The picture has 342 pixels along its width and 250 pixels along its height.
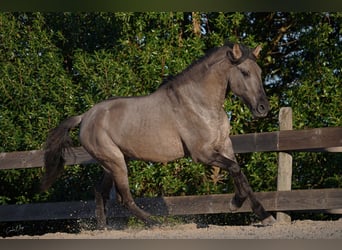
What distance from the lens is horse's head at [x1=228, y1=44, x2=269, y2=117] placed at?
5.96 meters

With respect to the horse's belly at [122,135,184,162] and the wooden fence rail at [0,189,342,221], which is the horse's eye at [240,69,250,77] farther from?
the wooden fence rail at [0,189,342,221]

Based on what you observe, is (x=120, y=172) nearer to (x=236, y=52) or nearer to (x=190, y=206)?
(x=190, y=206)

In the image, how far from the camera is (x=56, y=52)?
944 cm

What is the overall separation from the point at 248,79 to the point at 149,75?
2.86 metres

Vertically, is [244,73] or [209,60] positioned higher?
[209,60]

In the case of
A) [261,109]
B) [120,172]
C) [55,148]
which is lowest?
[120,172]

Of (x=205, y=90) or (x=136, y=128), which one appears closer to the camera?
(x=205, y=90)

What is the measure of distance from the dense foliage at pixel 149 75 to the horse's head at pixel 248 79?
2482 millimetres

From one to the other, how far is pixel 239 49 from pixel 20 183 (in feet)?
15.6

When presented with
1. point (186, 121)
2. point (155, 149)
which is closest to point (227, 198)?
point (155, 149)

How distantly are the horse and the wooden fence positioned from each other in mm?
926

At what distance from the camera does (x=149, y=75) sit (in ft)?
28.5

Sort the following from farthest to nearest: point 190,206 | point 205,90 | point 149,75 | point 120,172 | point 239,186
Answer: point 149,75
point 190,206
point 120,172
point 205,90
point 239,186

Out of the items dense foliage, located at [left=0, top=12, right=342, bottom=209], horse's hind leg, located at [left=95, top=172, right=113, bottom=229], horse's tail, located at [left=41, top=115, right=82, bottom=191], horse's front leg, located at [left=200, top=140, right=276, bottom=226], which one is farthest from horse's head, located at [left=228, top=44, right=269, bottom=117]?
dense foliage, located at [left=0, top=12, right=342, bottom=209]
